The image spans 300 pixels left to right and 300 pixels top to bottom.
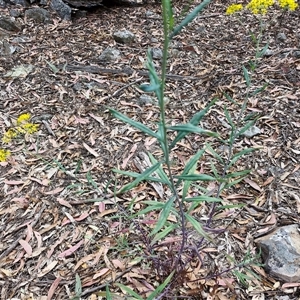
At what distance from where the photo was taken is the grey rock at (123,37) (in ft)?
11.9

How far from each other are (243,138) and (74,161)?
3.92 ft

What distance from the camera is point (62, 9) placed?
4.04 metres

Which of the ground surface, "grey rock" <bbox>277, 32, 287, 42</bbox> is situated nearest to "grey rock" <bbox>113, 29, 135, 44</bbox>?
the ground surface

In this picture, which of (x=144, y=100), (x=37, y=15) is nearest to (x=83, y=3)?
(x=37, y=15)

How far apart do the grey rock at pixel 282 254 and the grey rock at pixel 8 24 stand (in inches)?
128

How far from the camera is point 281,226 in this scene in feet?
6.38

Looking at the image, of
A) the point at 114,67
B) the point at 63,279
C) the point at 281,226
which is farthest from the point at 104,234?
the point at 114,67

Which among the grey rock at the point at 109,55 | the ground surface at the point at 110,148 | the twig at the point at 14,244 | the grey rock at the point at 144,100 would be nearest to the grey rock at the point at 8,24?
the ground surface at the point at 110,148

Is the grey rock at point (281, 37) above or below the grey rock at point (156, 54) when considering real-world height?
above

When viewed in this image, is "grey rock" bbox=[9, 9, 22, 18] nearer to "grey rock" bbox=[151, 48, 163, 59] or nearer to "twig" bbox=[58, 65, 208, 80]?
"twig" bbox=[58, 65, 208, 80]

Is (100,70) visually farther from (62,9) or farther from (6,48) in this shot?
(62,9)

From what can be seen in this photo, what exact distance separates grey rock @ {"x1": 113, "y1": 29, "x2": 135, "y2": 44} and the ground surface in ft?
0.24

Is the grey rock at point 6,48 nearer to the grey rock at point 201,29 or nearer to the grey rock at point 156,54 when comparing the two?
the grey rock at point 156,54

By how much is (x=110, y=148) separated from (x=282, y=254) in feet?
4.29
